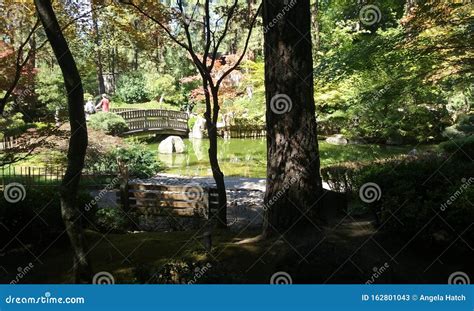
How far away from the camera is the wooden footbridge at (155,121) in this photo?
23.2 m

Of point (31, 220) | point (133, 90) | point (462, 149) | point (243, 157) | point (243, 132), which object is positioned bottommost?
point (31, 220)

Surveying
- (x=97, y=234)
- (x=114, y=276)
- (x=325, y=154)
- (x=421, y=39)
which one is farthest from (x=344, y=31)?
(x=114, y=276)

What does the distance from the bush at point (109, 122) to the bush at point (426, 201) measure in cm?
1605

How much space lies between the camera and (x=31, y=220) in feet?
17.7

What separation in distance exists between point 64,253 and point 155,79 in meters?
Answer: 30.4

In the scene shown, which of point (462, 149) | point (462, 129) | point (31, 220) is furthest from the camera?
point (462, 129)

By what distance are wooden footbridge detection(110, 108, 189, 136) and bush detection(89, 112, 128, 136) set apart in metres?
1.01

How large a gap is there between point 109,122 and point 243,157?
Result: 6.86m

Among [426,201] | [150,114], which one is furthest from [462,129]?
[150,114]

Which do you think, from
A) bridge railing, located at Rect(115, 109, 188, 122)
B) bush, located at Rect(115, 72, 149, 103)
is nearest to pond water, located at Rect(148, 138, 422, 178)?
bridge railing, located at Rect(115, 109, 188, 122)

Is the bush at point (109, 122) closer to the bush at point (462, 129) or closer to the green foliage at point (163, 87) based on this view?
the green foliage at point (163, 87)

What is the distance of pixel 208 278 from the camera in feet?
11.3

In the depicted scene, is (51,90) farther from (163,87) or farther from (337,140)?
(337,140)

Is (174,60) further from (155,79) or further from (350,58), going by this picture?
(350,58)
